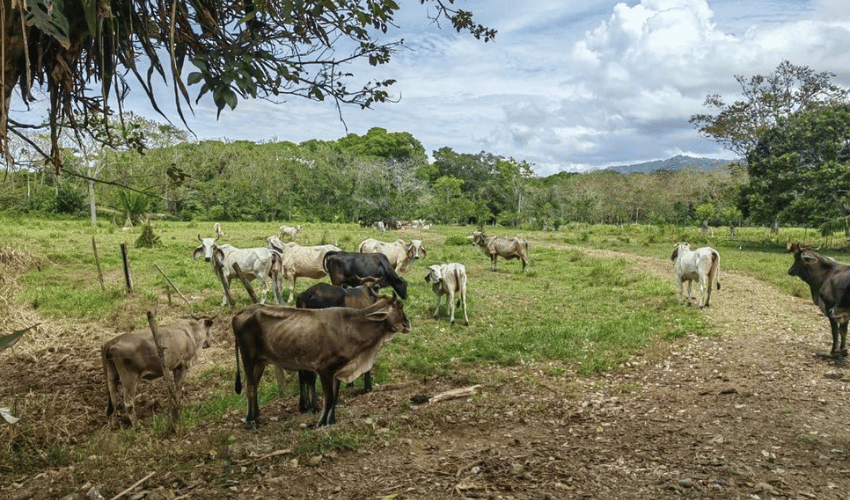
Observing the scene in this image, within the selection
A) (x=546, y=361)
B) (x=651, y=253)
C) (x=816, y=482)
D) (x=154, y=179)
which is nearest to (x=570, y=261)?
(x=651, y=253)

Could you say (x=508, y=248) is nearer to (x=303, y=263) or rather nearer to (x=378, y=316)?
(x=303, y=263)

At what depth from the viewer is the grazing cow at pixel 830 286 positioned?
8.13m

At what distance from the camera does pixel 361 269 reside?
12.2m

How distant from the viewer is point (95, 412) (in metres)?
6.39

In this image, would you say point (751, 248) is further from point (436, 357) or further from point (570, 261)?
point (436, 357)

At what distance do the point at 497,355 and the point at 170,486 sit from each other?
551 cm

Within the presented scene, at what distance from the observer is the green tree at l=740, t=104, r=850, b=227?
24.0 m

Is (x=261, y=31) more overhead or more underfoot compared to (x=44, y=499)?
more overhead

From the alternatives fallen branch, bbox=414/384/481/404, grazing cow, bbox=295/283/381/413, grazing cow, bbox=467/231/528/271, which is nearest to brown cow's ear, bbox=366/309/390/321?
fallen branch, bbox=414/384/481/404

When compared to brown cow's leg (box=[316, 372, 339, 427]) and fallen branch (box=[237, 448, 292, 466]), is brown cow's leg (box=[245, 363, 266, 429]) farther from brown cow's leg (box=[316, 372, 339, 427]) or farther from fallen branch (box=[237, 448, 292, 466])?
fallen branch (box=[237, 448, 292, 466])

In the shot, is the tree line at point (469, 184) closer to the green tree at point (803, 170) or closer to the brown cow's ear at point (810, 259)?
the green tree at point (803, 170)

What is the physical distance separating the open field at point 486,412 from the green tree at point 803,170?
1424cm

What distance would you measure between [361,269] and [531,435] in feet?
23.8

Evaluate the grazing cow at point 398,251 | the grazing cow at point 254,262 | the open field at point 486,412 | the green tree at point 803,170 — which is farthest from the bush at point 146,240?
the green tree at point 803,170
